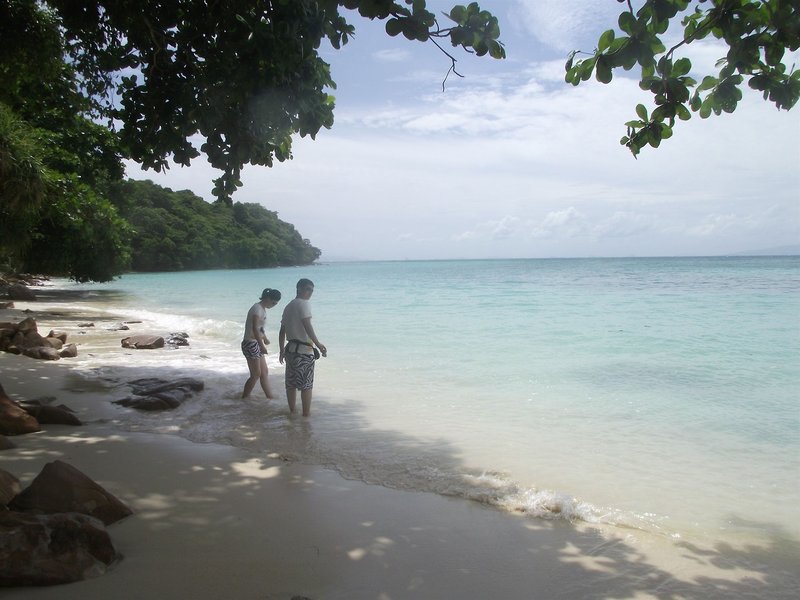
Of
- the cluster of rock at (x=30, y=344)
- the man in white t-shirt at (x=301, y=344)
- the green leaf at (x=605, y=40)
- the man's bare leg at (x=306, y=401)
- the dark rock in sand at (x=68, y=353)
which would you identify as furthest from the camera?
the dark rock in sand at (x=68, y=353)

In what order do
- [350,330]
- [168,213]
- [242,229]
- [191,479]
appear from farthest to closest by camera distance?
1. [242,229]
2. [168,213]
3. [350,330]
4. [191,479]

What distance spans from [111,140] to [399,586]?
15.1m

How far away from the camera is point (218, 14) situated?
557 cm

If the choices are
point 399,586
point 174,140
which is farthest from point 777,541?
point 174,140

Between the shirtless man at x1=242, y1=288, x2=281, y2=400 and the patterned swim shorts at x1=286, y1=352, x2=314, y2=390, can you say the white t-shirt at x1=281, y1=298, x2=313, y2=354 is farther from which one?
the shirtless man at x1=242, y1=288, x2=281, y2=400

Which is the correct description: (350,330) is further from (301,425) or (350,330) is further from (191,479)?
(191,479)

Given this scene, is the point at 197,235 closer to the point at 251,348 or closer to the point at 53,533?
the point at 251,348

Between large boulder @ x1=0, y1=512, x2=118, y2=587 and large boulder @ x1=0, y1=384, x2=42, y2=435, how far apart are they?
277 cm

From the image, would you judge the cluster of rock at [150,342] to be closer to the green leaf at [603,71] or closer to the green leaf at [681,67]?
the green leaf at [603,71]

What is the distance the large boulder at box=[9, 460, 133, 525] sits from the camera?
3158mm

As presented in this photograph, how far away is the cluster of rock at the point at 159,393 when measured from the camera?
6734 mm

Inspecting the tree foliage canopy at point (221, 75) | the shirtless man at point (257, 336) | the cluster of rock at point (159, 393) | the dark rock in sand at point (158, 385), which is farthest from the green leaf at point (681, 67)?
the dark rock in sand at point (158, 385)

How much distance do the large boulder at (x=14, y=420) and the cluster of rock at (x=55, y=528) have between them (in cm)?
194

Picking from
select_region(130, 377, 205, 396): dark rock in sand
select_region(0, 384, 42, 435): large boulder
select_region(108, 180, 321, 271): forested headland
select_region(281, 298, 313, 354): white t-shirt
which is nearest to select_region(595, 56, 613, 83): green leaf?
select_region(281, 298, 313, 354): white t-shirt
